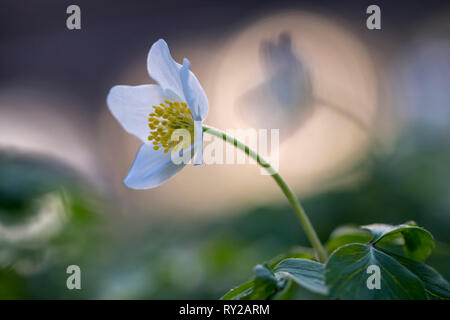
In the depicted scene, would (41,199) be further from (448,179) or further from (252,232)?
(448,179)

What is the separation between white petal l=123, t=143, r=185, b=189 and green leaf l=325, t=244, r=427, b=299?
0.27m

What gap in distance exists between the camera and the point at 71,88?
3.80m

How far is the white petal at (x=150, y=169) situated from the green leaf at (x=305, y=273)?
221mm

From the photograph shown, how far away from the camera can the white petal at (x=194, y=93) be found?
0.54 m

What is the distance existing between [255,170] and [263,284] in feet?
5.07

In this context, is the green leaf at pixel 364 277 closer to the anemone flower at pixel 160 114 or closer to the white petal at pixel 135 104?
the anemone flower at pixel 160 114

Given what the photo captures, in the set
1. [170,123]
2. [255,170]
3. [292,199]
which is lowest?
[255,170]

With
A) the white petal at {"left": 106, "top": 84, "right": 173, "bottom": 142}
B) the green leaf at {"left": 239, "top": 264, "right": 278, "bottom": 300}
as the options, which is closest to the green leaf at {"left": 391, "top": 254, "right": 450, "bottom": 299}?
the green leaf at {"left": 239, "top": 264, "right": 278, "bottom": 300}

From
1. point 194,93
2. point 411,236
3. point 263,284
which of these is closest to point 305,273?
point 263,284

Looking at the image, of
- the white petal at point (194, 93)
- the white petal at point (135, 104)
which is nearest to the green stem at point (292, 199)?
the white petal at point (194, 93)

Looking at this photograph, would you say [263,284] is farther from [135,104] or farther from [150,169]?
[135,104]

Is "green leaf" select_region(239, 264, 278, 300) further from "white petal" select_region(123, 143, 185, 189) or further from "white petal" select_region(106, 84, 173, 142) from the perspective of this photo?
"white petal" select_region(106, 84, 173, 142)

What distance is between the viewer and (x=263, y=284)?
15.4 inches
